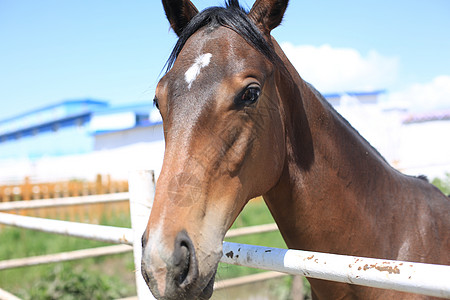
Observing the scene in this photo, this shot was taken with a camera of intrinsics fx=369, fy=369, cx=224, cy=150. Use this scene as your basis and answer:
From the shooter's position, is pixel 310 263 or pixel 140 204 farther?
pixel 140 204

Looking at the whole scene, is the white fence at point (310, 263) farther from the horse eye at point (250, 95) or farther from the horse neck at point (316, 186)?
the horse eye at point (250, 95)

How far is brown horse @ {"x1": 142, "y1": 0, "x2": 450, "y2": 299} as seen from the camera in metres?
1.19

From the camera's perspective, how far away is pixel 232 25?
153 centimetres

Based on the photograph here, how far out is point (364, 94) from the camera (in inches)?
759

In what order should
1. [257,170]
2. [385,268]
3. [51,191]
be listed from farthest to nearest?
[51,191]
[257,170]
[385,268]

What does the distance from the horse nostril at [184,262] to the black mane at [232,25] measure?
2.74ft

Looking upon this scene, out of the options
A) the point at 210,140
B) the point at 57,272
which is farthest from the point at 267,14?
the point at 57,272

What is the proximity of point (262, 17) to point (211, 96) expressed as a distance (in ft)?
1.87

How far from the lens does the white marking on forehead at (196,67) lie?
1361 mm

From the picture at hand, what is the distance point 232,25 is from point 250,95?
344 mm

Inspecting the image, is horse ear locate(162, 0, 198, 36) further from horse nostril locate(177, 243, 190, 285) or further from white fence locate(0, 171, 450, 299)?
horse nostril locate(177, 243, 190, 285)

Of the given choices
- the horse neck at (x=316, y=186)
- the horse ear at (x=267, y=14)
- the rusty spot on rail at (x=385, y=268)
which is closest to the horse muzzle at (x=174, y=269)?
the rusty spot on rail at (x=385, y=268)

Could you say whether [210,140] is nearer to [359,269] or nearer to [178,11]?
[359,269]

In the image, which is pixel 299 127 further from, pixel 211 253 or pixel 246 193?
pixel 211 253
